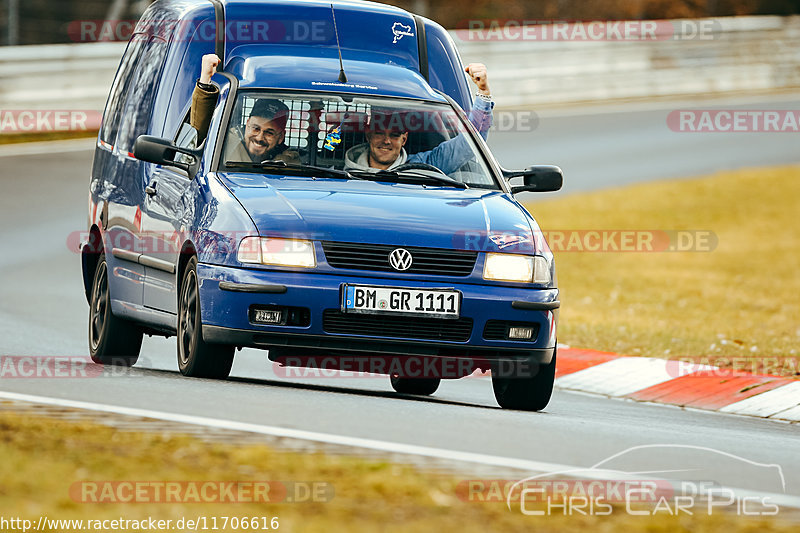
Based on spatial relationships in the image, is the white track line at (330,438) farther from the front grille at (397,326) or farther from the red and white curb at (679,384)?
the red and white curb at (679,384)

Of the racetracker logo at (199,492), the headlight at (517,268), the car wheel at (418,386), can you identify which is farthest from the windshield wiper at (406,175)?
the racetracker logo at (199,492)

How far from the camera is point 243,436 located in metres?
6.48

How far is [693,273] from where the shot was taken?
62.6 ft

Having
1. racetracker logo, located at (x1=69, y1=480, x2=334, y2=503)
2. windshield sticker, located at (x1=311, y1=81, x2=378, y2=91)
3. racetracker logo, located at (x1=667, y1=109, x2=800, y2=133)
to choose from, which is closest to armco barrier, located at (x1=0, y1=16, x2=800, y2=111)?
racetracker logo, located at (x1=667, y1=109, x2=800, y2=133)

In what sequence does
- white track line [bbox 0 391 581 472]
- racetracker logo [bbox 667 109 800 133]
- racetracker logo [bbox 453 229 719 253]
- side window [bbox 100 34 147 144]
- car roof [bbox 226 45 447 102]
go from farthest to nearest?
racetracker logo [bbox 667 109 800 133]
racetracker logo [bbox 453 229 719 253]
side window [bbox 100 34 147 144]
car roof [bbox 226 45 447 102]
white track line [bbox 0 391 581 472]

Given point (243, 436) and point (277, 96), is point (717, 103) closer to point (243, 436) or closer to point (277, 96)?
point (277, 96)

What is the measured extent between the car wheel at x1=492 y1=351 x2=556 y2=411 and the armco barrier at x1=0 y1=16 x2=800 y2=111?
1674 centimetres

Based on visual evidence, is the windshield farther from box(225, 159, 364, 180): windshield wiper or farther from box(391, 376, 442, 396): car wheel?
box(391, 376, 442, 396): car wheel

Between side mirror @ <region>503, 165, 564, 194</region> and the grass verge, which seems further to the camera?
side mirror @ <region>503, 165, 564, 194</region>

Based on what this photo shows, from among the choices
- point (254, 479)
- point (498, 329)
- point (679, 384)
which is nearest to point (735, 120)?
point (679, 384)

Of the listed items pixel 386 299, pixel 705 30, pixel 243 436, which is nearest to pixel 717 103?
pixel 705 30

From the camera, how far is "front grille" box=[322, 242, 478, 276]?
27.8ft

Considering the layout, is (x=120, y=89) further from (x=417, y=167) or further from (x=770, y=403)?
(x=770, y=403)

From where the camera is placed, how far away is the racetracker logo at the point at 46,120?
2531cm
